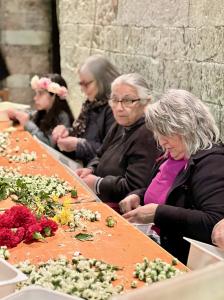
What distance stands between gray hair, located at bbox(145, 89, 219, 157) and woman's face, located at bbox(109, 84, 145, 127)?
0.77 metres

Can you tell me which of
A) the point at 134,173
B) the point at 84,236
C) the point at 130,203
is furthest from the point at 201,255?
the point at 134,173

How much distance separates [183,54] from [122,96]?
21.4 inches

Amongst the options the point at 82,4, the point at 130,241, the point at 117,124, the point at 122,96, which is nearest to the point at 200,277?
the point at 130,241

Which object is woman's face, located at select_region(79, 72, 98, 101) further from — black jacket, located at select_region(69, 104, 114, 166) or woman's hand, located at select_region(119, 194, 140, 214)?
woman's hand, located at select_region(119, 194, 140, 214)

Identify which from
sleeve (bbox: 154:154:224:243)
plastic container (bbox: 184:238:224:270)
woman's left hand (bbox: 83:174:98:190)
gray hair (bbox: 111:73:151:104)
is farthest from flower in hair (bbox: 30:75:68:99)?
plastic container (bbox: 184:238:224:270)

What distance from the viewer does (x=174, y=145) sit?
2.78m

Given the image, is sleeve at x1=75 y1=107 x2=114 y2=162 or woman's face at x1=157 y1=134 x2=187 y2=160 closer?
woman's face at x1=157 y1=134 x2=187 y2=160

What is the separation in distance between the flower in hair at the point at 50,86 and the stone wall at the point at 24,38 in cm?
262

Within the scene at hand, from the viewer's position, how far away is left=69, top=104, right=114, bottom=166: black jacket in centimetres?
426

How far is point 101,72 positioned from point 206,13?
111 centimetres

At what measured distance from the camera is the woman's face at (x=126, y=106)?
355 cm

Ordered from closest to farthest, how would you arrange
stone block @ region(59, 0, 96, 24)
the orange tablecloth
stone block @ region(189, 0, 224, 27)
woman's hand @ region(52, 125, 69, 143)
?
the orange tablecloth, stone block @ region(189, 0, 224, 27), woman's hand @ region(52, 125, 69, 143), stone block @ region(59, 0, 96, 24)

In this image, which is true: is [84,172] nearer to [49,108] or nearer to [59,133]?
[59,133]

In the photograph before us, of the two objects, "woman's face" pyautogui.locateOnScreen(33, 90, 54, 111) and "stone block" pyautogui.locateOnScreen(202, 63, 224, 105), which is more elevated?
"stone block" pyautogui.locateOnScreen(202, 63, 224, 105)
